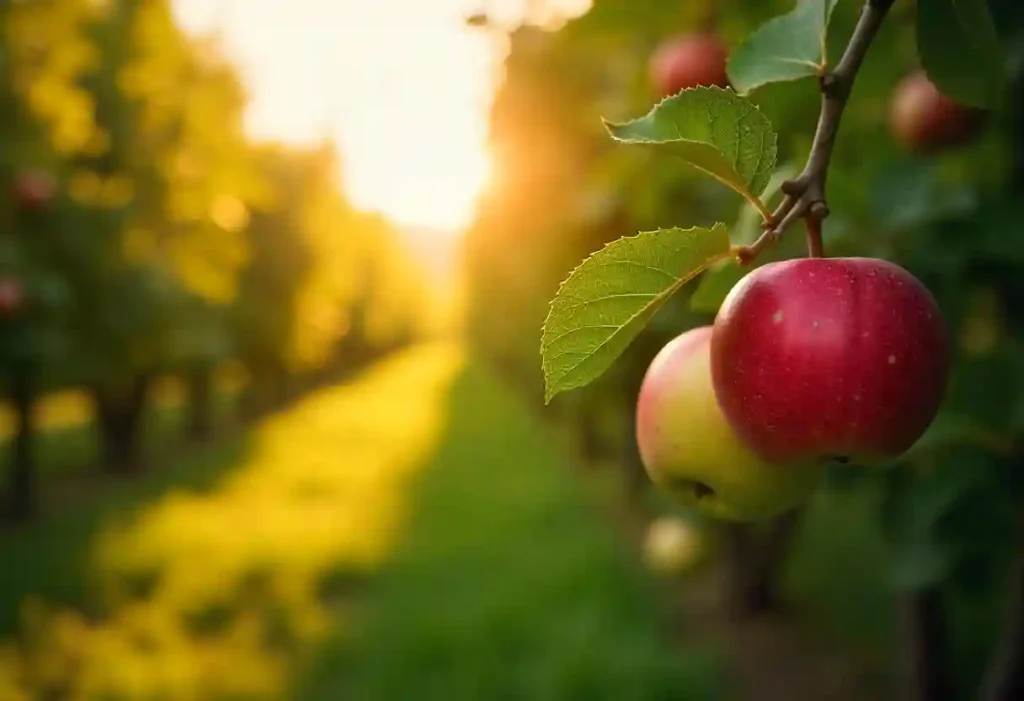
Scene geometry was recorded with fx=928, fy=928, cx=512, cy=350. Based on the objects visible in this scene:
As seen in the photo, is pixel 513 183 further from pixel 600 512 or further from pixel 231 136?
pixel 231 136

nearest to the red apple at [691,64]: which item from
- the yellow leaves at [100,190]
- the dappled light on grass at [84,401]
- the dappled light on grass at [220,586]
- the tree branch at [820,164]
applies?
the tree branch at [820,164]

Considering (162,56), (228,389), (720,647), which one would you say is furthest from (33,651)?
(228,389)

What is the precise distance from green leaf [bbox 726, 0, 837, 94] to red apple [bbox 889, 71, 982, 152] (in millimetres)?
770

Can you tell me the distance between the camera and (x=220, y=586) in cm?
555

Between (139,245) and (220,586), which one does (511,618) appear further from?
(139,245)

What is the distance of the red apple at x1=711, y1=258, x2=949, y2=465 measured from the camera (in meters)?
0.58

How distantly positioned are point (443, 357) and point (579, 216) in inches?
1307

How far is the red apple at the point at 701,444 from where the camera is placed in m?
0.70

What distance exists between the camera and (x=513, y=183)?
27.3 feet

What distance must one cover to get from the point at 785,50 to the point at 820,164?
218mm

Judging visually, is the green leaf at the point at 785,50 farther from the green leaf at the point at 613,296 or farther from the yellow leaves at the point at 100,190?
the yellow leaves at the point at 100,190

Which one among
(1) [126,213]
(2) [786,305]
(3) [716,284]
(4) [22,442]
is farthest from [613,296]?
(1) [126,213]

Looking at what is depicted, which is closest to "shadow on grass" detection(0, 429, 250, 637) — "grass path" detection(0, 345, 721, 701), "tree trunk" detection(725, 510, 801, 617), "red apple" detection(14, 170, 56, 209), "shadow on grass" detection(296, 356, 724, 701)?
"grass path" detection(0, 345, 721, 701)

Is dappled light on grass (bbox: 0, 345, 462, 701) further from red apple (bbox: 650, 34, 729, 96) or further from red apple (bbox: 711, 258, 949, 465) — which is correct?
red apple (bbox: 711, 258, 949, 465)
